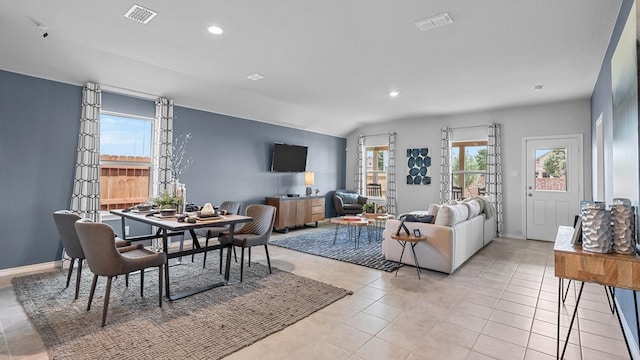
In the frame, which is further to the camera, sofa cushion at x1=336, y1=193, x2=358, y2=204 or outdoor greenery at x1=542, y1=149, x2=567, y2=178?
sofa cushion at x1=336, y1=193, x2=358, y2=204

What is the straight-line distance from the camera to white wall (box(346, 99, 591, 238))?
5785 millimetres

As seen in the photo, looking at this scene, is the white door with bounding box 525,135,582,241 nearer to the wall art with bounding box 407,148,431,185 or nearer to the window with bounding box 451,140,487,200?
the window with bounding box 451,140,487,200

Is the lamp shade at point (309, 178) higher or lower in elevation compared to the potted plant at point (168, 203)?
higher

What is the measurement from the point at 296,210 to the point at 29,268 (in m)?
4.43

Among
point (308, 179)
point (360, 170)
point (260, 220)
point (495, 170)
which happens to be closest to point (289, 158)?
point (308, 179)

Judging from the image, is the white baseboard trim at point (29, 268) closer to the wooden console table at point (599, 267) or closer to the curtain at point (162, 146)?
the curtain at point (162, 146)

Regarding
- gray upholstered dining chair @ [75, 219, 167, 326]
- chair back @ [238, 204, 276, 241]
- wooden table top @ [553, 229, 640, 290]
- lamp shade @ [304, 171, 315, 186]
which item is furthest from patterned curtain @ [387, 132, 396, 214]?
gray upholstered dining chair @ [75, 219, 167, 326]

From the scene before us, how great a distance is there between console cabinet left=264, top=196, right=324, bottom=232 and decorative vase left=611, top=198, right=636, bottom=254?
Result: 5.40 meters

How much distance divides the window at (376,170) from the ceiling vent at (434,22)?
217 inches

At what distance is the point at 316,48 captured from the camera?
11.9 ft

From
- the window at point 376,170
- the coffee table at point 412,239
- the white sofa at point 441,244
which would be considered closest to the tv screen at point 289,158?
the window at point 376,170

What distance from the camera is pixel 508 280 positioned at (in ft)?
12.3

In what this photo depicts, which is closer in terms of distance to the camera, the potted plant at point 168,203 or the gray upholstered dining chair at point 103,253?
the gray upholstered dining chair at point 103,253

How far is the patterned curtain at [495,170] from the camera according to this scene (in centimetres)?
645
